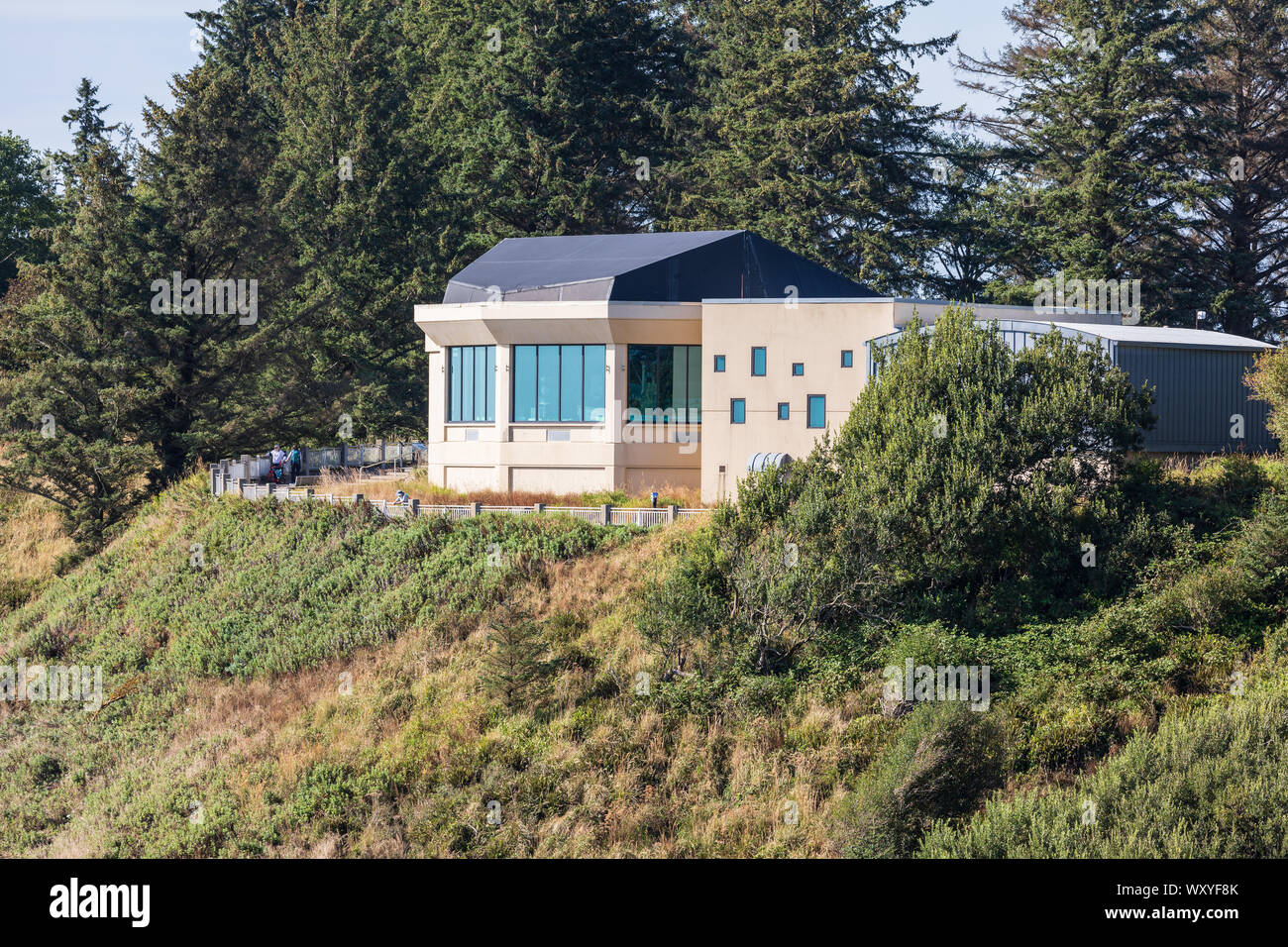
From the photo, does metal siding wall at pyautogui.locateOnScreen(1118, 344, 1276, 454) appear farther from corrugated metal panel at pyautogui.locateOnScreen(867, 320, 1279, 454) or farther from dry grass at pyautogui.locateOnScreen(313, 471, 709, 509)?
dry grass at pyautogui.locateOnScreen(313, 471, 709, 509)

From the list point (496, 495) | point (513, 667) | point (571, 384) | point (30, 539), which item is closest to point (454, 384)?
point (571, 384)

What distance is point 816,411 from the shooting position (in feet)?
128

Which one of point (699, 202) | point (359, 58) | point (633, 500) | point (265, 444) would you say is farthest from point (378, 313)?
point (633, 500)

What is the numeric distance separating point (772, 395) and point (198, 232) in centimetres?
2339

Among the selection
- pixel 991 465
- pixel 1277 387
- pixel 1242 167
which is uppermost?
pixel 1242 167

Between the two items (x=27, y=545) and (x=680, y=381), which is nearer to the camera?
(x=680, y=381)

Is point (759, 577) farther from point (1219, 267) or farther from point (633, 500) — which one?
point (1219, 267)

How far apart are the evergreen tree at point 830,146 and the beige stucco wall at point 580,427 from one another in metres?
18.6

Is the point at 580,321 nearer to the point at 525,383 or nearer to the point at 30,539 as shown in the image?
the point at 525,383

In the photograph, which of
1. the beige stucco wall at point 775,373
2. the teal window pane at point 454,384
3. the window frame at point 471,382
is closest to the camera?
the beige stucco wall at point 775,373

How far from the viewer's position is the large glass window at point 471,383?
4259cm

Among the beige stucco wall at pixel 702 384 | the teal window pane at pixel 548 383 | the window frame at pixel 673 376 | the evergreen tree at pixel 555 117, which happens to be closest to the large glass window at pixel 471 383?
the beige stucco wall at pixel 702 384

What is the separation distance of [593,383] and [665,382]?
2.24 meters

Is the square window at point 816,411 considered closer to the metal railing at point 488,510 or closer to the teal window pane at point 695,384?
the teal window pane at point 695,384
